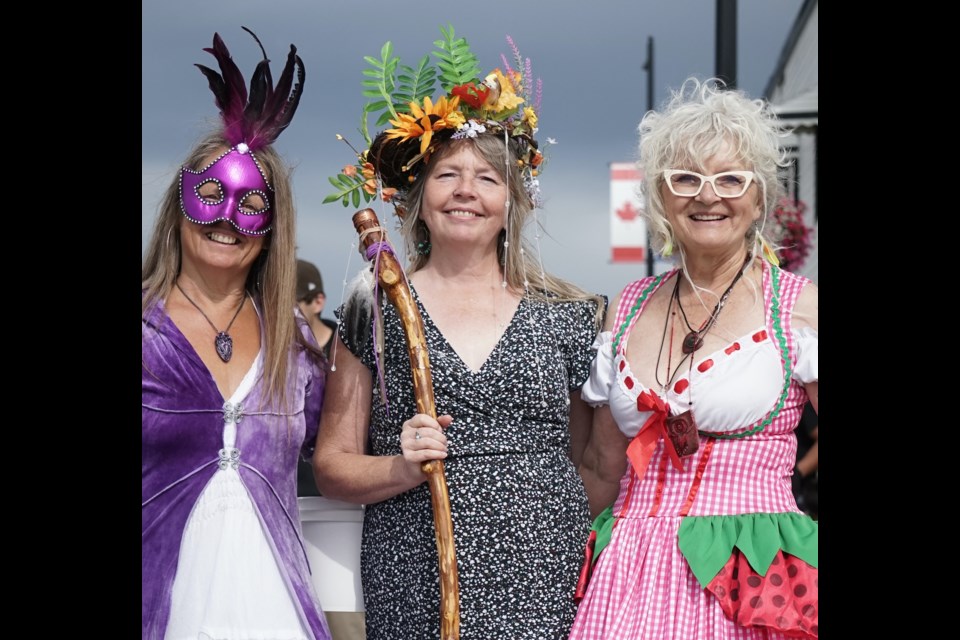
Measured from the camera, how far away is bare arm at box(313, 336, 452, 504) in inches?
123

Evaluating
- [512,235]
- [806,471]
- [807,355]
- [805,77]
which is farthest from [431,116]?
[805,77]

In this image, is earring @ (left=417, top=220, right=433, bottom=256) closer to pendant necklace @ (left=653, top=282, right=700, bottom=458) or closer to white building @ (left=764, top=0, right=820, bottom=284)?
pendant necklace @ (left=653, top=282, right=700, bottom=458)

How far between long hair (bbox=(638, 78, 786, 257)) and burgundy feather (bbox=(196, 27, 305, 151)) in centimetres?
105

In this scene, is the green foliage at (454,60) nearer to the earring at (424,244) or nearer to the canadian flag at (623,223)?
the earring at (424,244)

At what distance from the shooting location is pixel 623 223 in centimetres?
1024

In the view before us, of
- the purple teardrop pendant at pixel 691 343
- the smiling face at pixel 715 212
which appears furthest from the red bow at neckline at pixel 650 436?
the smiling face at pixel 715 212

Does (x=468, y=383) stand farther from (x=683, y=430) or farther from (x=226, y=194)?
(x=226, y=194)

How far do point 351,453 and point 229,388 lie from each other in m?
0.40

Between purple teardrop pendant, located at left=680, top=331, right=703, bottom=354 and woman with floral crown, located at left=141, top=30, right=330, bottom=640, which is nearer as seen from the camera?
woman with floral crown, located at left=141, top=30, right=330, bottom=640

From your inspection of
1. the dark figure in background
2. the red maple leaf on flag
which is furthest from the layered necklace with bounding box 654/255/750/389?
the red maple leaf on flag

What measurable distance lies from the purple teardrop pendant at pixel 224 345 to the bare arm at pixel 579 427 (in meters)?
1.02

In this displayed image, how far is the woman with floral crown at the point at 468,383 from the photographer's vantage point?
3.07 metres
